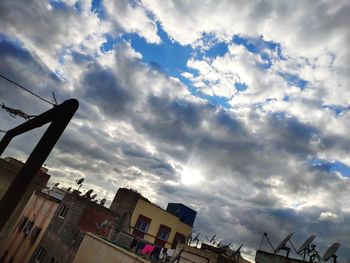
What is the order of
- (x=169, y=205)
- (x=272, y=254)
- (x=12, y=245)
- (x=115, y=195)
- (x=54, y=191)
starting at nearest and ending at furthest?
(x=272, y=254), (x=12, y=245), (x=115, y=195), (x=54, y=191), (x=169, y=205)

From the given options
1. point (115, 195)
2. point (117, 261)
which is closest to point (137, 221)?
point (115, 195)

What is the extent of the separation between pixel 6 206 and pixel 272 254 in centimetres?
1737

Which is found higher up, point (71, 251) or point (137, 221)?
point (137, 221)

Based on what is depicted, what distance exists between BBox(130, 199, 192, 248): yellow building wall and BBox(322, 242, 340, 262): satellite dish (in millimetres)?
27493

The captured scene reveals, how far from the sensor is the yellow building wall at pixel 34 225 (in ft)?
97.1

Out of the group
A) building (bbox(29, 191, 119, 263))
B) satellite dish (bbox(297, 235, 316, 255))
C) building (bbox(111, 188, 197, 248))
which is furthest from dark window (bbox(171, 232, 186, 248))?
satellite dish (bbox(297, 235, 316, 255))

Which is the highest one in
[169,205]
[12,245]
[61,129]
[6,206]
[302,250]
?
[169,205]

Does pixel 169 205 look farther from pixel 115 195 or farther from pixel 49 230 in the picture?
pixel 49 230

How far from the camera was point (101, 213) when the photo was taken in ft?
92.5

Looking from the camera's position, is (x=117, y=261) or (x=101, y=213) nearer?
(x=117, y=261)

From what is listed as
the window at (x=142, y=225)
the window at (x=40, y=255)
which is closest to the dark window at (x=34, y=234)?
the window at (x=40, y=255)

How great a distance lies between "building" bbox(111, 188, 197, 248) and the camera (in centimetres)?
4047

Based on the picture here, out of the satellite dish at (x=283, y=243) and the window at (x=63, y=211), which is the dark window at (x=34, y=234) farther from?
the satellite dish at (x=283, y=243)

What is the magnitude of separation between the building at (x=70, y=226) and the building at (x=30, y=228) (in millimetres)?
1427
